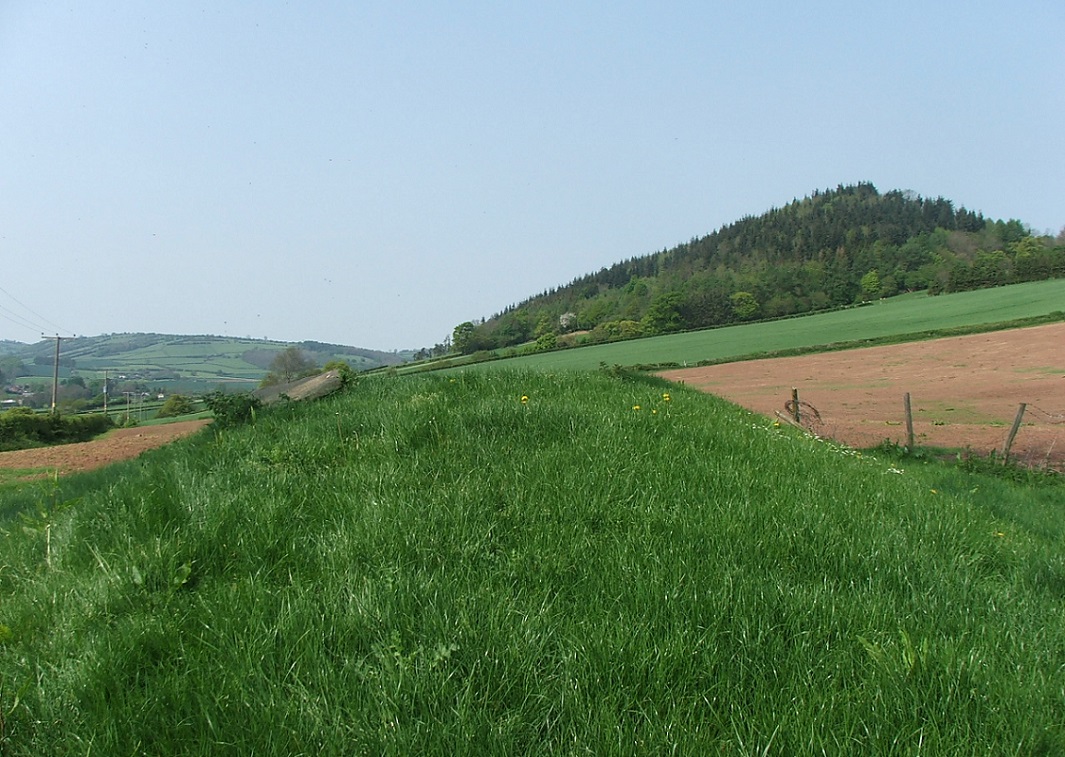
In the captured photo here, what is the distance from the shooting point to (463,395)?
6617 millimetres

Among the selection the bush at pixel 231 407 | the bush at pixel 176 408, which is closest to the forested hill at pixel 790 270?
the bush at pixel 176 408

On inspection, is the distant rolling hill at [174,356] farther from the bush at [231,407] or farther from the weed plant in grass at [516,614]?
the weed plant in grass at [516,614]

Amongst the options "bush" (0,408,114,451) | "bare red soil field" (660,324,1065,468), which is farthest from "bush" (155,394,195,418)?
"bare red soil field" (660,324,1065,468)

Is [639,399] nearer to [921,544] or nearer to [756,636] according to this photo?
[921,544]

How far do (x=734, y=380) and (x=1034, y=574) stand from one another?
4250 cm

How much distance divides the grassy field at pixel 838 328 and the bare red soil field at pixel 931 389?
7.65 meters

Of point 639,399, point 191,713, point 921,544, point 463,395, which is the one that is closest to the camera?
point 191,713

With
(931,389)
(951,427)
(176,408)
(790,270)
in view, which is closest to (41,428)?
(176,408)

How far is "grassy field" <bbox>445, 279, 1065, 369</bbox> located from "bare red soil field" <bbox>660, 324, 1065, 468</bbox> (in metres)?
7.65

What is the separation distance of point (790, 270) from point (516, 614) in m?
136

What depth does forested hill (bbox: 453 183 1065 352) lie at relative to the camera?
97625 millimetres

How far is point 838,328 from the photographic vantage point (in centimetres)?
7406

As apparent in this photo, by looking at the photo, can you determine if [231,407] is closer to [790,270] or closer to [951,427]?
[951,427]

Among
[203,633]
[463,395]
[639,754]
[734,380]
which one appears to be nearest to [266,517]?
[203,633]
